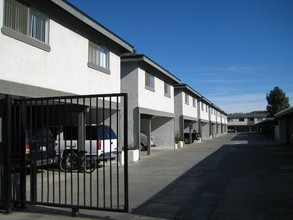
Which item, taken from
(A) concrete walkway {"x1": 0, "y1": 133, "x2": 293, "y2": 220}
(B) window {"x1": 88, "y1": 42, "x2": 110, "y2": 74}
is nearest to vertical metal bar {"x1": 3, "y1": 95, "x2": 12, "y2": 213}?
(A) concrete walkway {"x1": 0, "y1": 133, "x2": 293, "y2": 220}

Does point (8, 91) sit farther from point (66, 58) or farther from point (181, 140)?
point (181, 140)

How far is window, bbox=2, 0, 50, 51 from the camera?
991cm

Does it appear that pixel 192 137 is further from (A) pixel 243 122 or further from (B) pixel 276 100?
(A) pixel 243 122

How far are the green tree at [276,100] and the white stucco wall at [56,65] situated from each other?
64.2 m

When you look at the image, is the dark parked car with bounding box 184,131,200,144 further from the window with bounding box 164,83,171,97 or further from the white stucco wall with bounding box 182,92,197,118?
the window with bounding box 164,83,171,97

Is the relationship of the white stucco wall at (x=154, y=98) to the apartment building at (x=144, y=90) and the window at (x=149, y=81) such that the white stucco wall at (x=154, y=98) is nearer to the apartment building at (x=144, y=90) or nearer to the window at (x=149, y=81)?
the apartment building at (x=144, y=90)

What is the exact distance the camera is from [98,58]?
1539cm

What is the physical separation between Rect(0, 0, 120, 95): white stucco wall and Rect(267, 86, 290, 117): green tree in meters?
64.2

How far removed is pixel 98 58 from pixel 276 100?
66.1m

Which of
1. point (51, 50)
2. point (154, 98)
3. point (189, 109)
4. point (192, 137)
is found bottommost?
point (192, 137)

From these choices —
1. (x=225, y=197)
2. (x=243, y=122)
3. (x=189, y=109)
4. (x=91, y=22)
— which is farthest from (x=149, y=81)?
(x=243, y=122)

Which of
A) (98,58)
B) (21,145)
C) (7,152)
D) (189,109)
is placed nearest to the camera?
(7,152)

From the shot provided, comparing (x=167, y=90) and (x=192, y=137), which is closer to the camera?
(x=167, y=90)

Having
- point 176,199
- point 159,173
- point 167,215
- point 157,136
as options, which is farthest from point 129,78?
point 167,215
